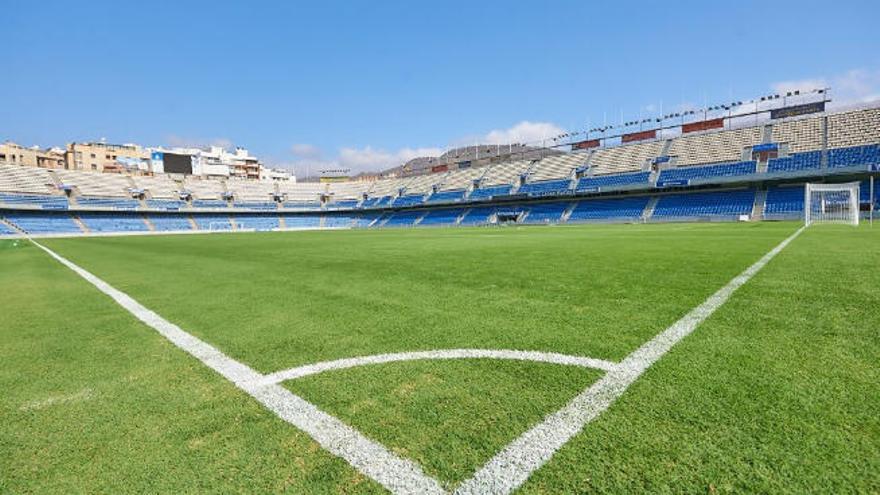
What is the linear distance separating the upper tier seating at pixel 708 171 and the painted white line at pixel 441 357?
46.7 meters

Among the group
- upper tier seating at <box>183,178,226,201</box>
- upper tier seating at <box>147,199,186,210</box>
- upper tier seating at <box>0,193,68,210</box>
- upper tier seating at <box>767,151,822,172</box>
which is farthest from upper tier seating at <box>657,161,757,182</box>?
upper tier seating at <box>0,193,68,210</box>

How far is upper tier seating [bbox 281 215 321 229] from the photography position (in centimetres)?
6888

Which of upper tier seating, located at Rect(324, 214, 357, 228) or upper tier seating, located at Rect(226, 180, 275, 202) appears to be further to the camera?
upper tier seating, located at Rect(324, 214, 357, 228)

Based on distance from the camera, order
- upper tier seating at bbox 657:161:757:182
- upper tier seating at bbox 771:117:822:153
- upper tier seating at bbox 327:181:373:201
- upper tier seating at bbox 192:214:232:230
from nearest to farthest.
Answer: upper tier seating at bbox 771:117:822:153 < upper tier seating at bbox 657:161:757:182 < upper tier seating at bbox 192:214:232:230 < upper tier seating at bbox 327:181:373:201

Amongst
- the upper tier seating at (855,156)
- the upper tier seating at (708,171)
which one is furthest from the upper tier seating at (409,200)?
the upper tier seating at (855,156)

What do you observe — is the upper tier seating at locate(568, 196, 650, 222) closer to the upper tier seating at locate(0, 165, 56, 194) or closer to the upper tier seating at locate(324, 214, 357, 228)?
the upper tier seating at locate(324, 214, 357, 228)

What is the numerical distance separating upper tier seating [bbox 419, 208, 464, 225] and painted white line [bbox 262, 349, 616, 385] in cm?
5605

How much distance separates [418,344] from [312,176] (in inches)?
5093

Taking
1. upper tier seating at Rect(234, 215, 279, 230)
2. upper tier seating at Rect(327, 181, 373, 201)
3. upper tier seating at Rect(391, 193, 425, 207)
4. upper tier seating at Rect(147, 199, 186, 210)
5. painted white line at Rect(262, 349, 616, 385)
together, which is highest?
upper tier seating at Rect(327, 181, 373, 201)

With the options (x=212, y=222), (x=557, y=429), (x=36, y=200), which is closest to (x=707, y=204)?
(x=557, y=429)

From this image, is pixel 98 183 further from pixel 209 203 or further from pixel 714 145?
pixel 714 145

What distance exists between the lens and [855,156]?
34.9m

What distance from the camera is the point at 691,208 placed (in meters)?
41.2

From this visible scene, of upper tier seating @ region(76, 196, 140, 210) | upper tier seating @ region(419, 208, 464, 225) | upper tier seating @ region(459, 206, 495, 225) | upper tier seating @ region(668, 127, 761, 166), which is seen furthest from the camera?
upper tier seating @ region(419, 208, 464, 225)
